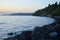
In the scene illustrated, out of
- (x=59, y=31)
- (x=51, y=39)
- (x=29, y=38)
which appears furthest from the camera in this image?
(x=29, y=38)

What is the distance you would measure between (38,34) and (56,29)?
1.26 m

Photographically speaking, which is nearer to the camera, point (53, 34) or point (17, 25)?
point (53, 34)

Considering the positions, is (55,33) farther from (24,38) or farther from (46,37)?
(24,38)

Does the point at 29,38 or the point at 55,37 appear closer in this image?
the point at 55,37

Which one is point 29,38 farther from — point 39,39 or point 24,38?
point 39,39

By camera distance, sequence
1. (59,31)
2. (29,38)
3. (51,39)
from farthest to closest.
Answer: (29,38) → (59,31) → (51,39)

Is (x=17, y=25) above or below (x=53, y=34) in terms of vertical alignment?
below

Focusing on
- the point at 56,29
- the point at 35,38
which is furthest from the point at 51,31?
the point at 35,38

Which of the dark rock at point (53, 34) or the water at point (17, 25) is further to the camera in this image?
the water at point (17, 25)

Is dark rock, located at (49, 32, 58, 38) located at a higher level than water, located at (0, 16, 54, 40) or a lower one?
higher

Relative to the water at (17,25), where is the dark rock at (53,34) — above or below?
above

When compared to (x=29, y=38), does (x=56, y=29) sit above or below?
above

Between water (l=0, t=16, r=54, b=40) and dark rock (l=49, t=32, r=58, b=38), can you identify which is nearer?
dark rock (l=49, t=32, r=58, b=38)

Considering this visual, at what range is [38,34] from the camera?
41.5 ft
